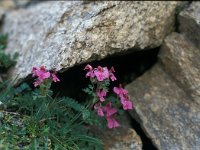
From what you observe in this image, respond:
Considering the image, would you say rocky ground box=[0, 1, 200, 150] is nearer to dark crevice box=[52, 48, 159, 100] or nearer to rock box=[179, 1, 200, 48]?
rock box=[179, 1, 200, 48]

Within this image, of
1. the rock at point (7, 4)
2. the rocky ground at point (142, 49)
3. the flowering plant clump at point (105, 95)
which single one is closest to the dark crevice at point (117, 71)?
the rocky ground at point (142, 49)

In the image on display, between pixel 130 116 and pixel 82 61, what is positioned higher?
pixel 82 61

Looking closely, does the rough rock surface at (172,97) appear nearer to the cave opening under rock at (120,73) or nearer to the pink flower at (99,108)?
the cave opening under rock at (120,73)

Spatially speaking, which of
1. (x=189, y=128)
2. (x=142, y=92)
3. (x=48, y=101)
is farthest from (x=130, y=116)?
(x=48, y=101)

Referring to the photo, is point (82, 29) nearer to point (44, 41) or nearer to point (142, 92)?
point (44, 41)

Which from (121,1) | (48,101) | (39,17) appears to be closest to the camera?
(48,101)

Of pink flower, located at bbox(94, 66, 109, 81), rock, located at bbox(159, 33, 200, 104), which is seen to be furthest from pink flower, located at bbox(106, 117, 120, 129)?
rock, located at bbox(159, 33, 200, 104)
